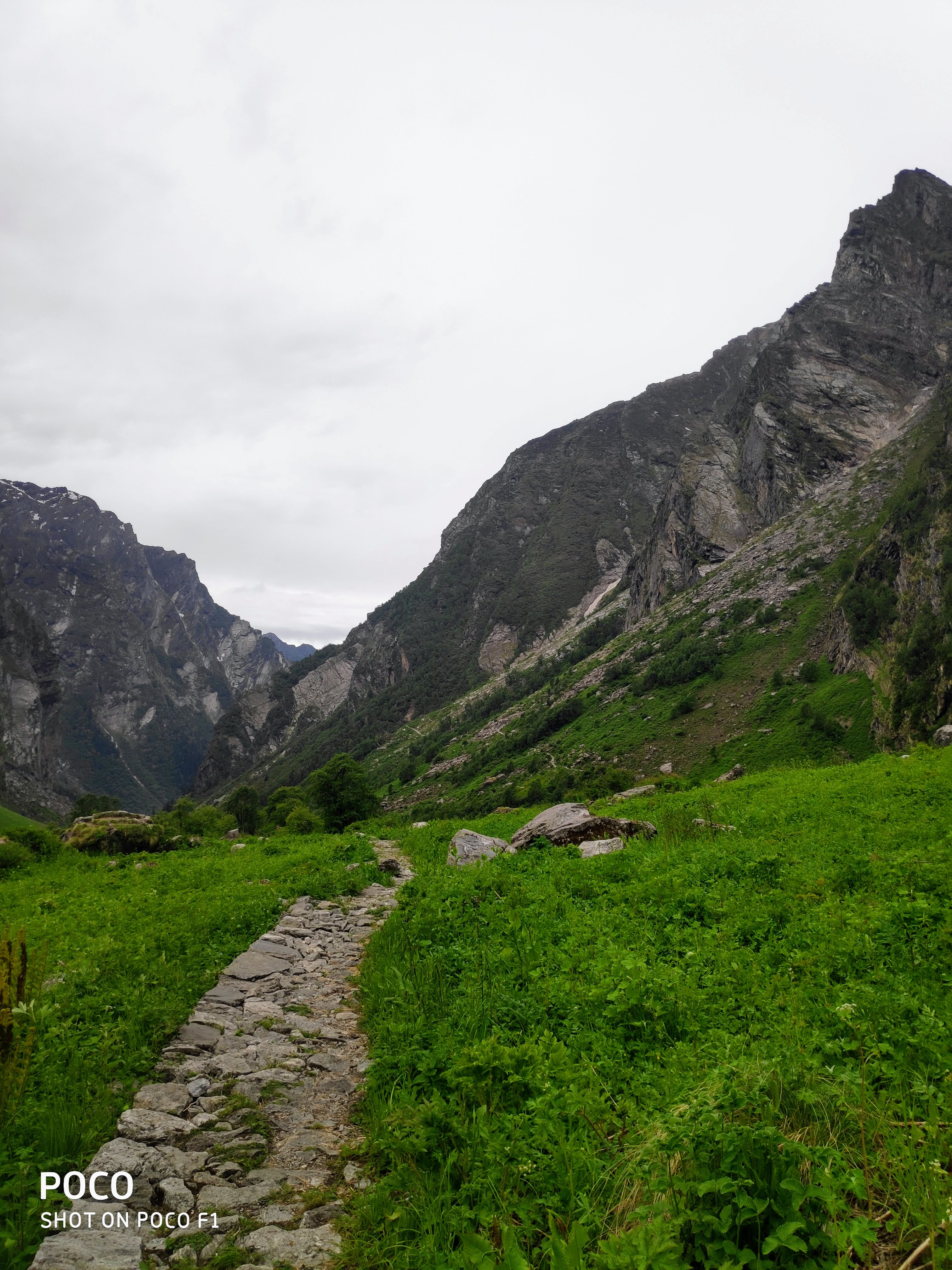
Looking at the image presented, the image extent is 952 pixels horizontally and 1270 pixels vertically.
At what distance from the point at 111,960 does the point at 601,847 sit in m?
9.38

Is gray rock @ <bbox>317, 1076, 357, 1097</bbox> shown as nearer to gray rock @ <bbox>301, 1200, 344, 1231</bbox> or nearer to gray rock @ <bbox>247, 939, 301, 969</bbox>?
gray rock @ <bbox>301, 1200, 344, 1231</bbox>

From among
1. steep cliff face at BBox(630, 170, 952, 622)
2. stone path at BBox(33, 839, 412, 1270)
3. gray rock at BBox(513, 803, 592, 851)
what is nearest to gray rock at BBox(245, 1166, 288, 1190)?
stone path at BBox(33, 839, 412, 1270)

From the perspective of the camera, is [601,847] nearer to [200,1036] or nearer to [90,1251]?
[200,1036]

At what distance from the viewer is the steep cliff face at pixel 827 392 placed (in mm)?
101625

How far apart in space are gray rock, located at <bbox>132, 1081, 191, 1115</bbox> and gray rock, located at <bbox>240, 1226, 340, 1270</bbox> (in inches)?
65.8

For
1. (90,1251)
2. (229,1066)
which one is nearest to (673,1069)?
(90,1251)

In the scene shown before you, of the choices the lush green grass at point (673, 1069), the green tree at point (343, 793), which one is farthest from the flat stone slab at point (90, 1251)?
the green tree at point (343, 793)

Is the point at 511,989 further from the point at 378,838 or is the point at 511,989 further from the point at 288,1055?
the point at 378,838

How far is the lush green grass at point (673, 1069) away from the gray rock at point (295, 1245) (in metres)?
0.17

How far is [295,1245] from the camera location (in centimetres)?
365

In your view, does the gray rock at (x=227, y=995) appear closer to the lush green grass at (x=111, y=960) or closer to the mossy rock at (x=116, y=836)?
the lush green grass at (x=111, y=960)

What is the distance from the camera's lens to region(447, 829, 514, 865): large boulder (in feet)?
46.0

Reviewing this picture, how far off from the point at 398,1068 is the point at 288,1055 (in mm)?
1524

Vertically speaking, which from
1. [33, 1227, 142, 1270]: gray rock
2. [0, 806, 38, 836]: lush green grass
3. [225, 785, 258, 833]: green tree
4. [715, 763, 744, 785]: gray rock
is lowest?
[715, 763, 744, 785]: gray rock
